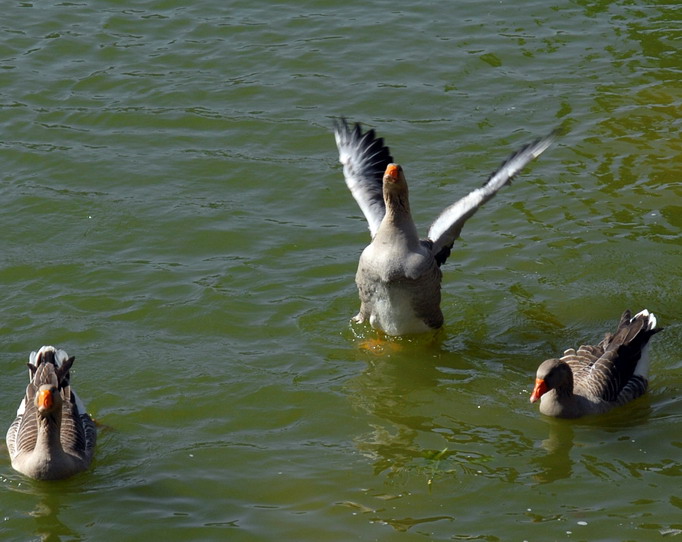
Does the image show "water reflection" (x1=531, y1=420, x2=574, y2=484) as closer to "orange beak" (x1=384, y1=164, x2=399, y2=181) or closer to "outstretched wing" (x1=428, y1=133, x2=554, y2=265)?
"outstretched wing" (x1=428, y1=133, x2=554, y2=265)

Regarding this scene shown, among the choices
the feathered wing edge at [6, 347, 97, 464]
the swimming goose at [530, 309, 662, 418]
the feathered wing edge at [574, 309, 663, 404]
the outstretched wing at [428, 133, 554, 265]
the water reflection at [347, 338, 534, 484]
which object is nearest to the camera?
the water reflection at [347, 338, 534, 484]

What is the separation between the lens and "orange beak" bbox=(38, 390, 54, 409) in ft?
32.2

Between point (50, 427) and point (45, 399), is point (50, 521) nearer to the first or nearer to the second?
point (50, 427)

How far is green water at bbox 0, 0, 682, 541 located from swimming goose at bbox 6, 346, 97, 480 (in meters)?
0.18

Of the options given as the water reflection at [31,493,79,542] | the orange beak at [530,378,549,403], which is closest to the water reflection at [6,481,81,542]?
the water reflection at [31,493,79,542]

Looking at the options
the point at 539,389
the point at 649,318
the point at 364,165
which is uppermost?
the point at 364,165

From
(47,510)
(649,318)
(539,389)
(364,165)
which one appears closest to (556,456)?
(539,389)

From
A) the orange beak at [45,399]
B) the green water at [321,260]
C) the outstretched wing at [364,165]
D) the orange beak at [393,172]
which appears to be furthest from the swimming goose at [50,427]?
the outstretched wing at [364,165]

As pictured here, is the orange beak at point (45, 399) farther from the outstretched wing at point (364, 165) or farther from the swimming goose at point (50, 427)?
the outstretched wing at point (364, 165)

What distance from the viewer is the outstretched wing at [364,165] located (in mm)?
13227

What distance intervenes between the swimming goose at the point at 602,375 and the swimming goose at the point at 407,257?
1.64 m

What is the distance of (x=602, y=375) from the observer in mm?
11039

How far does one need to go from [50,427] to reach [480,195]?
475 centimetres

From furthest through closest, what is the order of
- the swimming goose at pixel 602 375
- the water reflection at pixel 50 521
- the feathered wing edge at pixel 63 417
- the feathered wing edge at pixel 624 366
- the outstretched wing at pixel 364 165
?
the outstretched wing at pixel 364 165
the feathered wing edge at pixel 624 366
the swimming goose at pixel 602 375
the feathered wing edge at pixel 63 417
the water reflection at pixel 50 521
